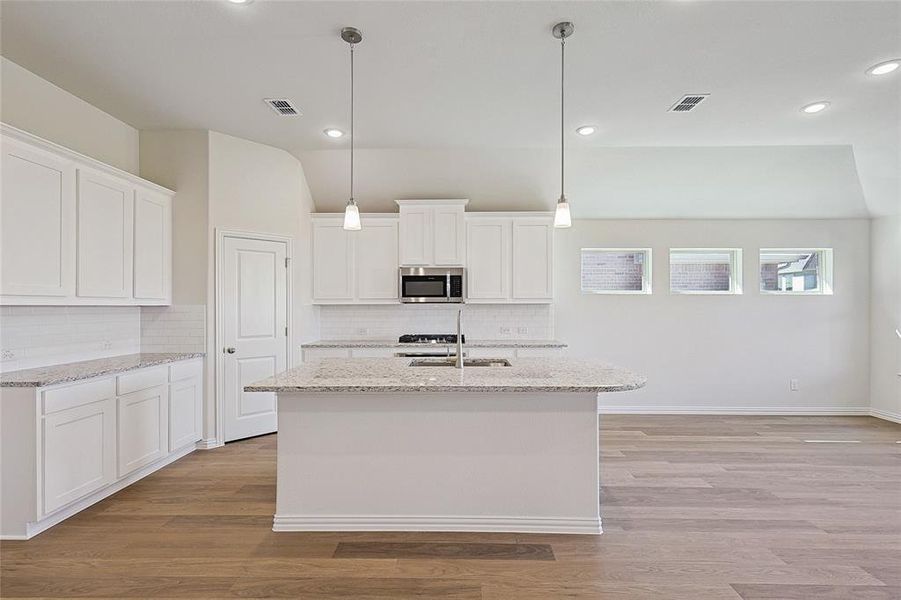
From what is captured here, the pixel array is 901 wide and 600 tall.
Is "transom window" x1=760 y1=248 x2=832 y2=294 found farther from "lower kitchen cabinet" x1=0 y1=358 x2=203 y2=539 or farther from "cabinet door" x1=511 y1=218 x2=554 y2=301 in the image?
"lower kitchen cabinet" x1=0 y1=358 x2=203 y2=539

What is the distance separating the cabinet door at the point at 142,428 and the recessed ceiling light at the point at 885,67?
5.66 m

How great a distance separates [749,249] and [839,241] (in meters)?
1.07

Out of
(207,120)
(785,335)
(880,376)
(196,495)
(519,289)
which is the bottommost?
(196,495)

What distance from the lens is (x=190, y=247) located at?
14.7 ft

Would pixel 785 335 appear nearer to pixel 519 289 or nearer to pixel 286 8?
pixel 519 289

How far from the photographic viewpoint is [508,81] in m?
3.44

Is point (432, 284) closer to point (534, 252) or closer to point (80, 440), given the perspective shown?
point (534, 252)

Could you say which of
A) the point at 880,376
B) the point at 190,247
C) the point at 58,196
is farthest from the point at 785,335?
the point at 58,196

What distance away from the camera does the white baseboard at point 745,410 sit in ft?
19.2

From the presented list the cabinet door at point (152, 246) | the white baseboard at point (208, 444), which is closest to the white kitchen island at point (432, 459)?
the white baseboard at point (208, 444)

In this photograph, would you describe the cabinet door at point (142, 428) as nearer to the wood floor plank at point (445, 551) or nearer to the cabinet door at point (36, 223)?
the cabinet door at point (36, 223)

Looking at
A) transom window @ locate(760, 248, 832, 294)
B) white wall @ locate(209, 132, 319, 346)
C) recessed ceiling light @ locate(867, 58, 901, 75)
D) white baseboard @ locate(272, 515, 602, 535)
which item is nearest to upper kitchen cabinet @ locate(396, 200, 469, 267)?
white wall @ locate(209, 132, 319, 346)

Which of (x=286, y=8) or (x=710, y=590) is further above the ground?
(x=286, y=8)

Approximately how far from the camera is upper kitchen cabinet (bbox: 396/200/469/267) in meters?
5.48
